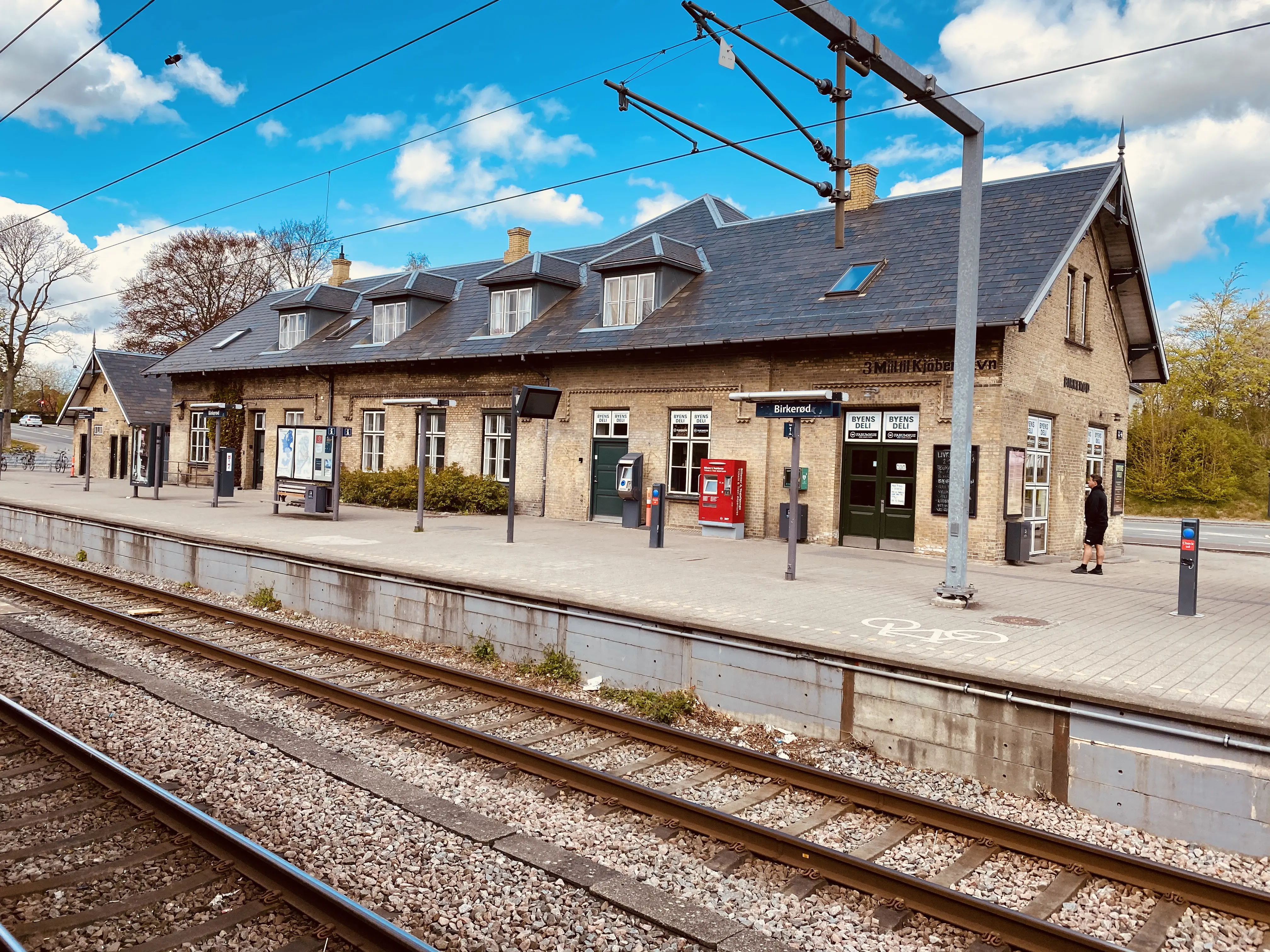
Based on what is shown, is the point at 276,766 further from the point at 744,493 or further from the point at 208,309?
the point at 208,309

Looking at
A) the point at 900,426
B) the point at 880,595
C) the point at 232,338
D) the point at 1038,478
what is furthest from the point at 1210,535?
the point at 232,338

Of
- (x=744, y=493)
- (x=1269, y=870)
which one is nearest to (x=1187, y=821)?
(x=1269, y=870)

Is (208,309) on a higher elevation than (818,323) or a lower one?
higher

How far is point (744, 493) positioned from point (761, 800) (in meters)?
12.8

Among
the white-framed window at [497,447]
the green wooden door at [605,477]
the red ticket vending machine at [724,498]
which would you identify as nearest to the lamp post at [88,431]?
the white-framed window at [497,447]

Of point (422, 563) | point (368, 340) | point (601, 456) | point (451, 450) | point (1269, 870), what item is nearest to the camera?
point (1269, 870)

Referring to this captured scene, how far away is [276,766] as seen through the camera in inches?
256

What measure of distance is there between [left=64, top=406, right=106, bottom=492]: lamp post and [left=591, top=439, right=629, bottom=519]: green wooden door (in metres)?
17.8

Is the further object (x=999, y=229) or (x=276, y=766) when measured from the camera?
(x=999, y=229)

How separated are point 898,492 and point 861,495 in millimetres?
782

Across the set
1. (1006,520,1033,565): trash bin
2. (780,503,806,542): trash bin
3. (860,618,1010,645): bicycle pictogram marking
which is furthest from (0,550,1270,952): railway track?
(1006,520,1033,565): trash bin

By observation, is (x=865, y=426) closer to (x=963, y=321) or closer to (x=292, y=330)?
(x=963, y=321)

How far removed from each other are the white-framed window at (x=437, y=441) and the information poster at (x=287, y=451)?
16.6ft

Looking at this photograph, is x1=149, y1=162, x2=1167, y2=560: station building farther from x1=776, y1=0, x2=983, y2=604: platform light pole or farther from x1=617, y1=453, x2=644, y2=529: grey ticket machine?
x1=776, y1=0, x2=983, y2=604: platform light pole
